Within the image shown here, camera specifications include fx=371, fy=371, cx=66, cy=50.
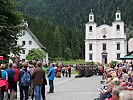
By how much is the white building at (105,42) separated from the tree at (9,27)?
7341 centimetres

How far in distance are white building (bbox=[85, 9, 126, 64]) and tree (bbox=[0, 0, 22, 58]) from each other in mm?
73413

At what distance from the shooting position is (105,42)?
10981 cm

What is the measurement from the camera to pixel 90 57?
10806 centimetres

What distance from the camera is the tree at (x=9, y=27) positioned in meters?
32.3

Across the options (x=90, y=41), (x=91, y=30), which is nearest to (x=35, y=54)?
(x=90, y=41)

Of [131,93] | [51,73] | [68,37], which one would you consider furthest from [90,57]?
[131,93]

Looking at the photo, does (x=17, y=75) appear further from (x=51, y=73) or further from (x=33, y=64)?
(x=51, y=73)

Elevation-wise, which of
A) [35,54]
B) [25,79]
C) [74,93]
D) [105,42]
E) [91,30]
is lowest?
[74,93]

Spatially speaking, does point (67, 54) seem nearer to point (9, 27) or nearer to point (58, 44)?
point (58, 44)

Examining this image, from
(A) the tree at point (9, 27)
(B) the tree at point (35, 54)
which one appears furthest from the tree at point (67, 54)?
(A) the tree at point (9, 27)

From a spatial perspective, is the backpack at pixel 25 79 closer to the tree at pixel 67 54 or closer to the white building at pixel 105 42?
the white building at pixel 105 42

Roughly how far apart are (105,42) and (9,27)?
79.1 m

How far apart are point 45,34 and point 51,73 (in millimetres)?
103774

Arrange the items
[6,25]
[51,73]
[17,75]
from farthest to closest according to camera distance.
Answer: [6,25] < [51,73] < [17,75]
